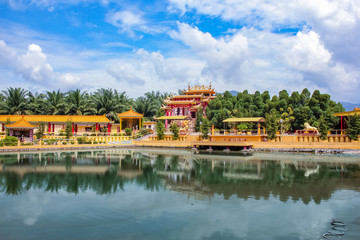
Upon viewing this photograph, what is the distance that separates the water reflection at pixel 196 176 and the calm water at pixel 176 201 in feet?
0.19

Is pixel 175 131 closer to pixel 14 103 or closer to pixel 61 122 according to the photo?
pixel 61 122

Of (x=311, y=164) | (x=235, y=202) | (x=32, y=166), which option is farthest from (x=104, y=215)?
(x=311, y=164)

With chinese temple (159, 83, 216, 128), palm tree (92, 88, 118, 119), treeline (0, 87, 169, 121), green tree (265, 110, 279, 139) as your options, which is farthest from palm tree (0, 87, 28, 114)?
green tree (265, 110, 279, 139)

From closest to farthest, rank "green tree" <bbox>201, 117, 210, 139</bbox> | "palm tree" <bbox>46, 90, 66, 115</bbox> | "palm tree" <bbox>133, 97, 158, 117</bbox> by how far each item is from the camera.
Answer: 1. "green tree" <bbox>201, 117, 210, 139</bbox>
2. "palm tree" <bbox>46, 90, 66, 115</bbox>
3. "palm tree" <bbox>133, 97, 158, 117</bbox>

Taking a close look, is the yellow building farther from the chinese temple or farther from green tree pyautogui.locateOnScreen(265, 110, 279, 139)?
green tree pyautogui.locateOnScreen(265, 110, 279, 139)

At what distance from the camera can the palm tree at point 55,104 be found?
49.0 m

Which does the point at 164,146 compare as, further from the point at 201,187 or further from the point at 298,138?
the point at 201,187

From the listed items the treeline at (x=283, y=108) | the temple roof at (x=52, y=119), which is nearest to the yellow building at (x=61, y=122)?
the temple roof at (x=52, y=119)

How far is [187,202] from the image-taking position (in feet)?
45.1

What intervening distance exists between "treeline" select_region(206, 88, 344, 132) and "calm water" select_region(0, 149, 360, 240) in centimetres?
1585

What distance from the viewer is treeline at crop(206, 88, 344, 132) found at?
39438 millimetres

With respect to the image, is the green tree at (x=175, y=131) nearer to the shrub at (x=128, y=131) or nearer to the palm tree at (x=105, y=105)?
the shrub at (x=128, y=131)

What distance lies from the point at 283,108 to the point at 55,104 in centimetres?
3529

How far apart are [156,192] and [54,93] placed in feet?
132
